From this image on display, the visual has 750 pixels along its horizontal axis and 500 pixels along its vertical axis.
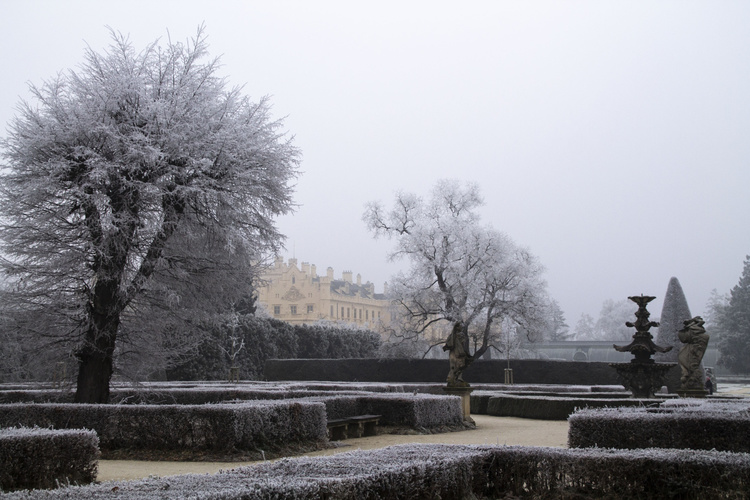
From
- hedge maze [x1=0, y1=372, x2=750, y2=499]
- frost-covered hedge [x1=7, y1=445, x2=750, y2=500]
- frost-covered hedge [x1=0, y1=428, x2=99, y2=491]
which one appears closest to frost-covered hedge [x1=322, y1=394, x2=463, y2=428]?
hedge maze [x1=0, y1=372, x2=750, y2=499]

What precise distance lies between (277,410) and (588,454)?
18.3 feet

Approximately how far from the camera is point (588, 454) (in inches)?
255

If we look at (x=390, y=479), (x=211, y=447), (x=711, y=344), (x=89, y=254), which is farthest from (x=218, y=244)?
(x=711, y=344)

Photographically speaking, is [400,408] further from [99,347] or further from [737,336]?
[737,336]

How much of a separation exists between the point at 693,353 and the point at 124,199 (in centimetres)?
1418

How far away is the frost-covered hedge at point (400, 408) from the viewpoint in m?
13.6

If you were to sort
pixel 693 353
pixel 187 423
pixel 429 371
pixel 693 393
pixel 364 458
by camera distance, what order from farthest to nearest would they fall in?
pixel 429 371
pixel 693 353
pixel 693 393
pixel 187 423
pixel 364 458

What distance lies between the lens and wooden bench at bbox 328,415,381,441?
12.4 m

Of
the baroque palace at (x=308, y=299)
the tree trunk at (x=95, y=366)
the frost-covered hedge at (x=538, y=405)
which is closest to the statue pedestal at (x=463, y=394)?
the frost-covered hedge at (x=538, y=405)

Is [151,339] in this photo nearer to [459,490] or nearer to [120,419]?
[120,419]

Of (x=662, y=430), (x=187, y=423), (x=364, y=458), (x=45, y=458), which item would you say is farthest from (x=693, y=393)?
(x=45, y=458)

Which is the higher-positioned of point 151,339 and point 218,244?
point 218,244

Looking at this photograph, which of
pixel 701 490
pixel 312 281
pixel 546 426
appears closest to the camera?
pixel 701 490

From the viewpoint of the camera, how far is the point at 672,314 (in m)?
30.5
